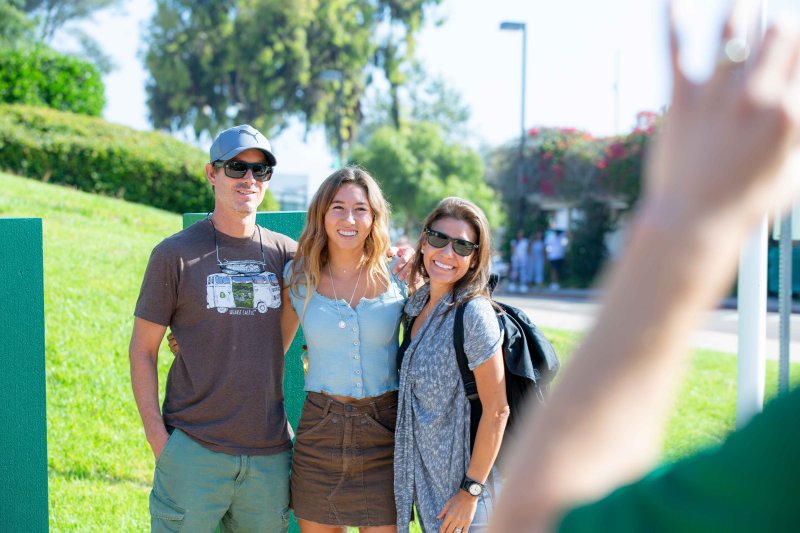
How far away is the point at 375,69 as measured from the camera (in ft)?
107

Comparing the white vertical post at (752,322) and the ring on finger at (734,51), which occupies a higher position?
the ring on finger at (734,51)

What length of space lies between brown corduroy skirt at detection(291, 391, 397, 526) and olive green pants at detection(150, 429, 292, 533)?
0.15m

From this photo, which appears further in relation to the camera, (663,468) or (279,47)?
(279,47)

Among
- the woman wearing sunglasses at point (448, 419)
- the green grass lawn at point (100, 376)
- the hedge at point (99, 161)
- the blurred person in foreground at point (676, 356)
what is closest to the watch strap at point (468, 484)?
the woman wearing sunglasses at point (448, 419)

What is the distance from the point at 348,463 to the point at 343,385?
30cm

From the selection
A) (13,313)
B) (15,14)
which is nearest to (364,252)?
(13,313)

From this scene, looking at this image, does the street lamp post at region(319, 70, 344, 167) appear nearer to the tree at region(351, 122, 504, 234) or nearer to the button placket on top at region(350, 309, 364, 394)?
the tree at region(351, 122, 504, 234)

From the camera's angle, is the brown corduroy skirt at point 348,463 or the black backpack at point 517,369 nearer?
the black backpack at point 517,369

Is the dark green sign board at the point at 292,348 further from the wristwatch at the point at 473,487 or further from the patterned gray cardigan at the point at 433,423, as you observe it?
the wristwatch at the point at 473,487

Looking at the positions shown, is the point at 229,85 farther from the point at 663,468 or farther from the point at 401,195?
the point at 663,468

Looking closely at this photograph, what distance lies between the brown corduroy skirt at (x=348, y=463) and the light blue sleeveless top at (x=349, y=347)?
6cm

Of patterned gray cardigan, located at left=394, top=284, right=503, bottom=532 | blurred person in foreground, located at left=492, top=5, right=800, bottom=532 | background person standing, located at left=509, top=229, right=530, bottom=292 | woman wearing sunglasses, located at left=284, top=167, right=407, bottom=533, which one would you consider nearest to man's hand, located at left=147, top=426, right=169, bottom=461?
woman wearing sunglasses, located at left=284, top=167, right=407, bottom=533

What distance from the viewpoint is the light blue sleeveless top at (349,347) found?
10.6 ft

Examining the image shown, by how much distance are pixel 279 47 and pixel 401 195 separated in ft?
30.2
